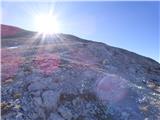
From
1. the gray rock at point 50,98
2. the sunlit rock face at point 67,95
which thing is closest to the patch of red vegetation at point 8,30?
the sunlit rock face at point 67,95

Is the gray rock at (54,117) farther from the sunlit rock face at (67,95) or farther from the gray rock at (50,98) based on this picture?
the gray rock at (50,98)

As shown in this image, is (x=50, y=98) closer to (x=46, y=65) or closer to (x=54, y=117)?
(x=54, y=117)

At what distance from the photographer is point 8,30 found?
82.4 metres

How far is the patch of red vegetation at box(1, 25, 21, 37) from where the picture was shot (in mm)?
76831

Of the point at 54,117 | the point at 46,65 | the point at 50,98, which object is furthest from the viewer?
the point at 46,65

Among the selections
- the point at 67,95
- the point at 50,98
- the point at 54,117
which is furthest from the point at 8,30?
the point at 54,117

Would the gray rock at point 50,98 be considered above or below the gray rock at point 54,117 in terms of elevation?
above

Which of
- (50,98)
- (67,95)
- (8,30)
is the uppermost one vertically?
(67,95)

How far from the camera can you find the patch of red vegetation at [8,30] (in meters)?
76.8

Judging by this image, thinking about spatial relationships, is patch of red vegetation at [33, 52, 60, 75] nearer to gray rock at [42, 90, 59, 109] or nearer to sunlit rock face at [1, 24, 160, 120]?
sunlit rock face at [1, 24, 160, 120]

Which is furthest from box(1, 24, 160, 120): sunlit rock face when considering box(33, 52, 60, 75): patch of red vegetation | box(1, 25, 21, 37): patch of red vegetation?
box(1, 25, 21, 37): patch of red vegetation

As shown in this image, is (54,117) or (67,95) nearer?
(54,117)

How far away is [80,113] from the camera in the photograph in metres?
24.9

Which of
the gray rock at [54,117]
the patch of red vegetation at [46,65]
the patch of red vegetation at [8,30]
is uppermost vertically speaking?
the patch of red vegetation at [46,65]
